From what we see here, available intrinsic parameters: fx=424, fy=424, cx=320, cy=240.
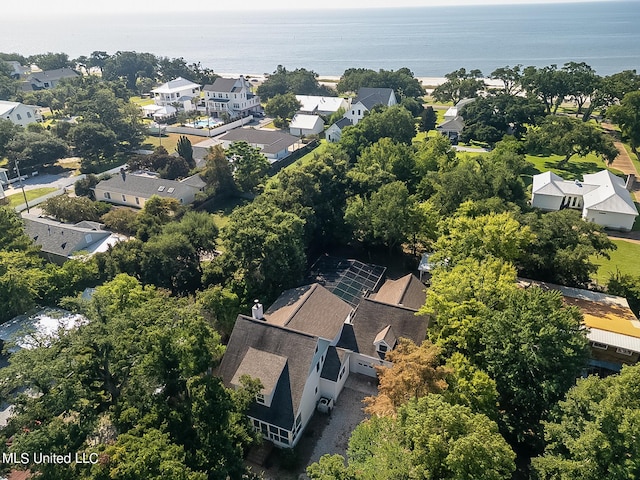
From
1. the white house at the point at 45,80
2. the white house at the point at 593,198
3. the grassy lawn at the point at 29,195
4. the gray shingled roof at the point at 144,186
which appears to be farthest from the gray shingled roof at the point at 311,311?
the white house at the point at 45,80

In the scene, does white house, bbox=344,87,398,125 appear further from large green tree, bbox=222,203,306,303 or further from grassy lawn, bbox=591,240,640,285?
large green tree, bbox=222,203,306,303

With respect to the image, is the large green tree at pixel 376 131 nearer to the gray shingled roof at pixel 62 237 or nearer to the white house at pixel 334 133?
the white house at pixel 334 133

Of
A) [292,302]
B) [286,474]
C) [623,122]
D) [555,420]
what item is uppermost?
[623,122]

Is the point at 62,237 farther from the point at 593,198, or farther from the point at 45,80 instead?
the point at 45,80

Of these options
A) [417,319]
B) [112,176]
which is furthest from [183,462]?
[112,176]

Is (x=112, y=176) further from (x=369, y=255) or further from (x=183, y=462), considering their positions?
(x=183, y=462)
